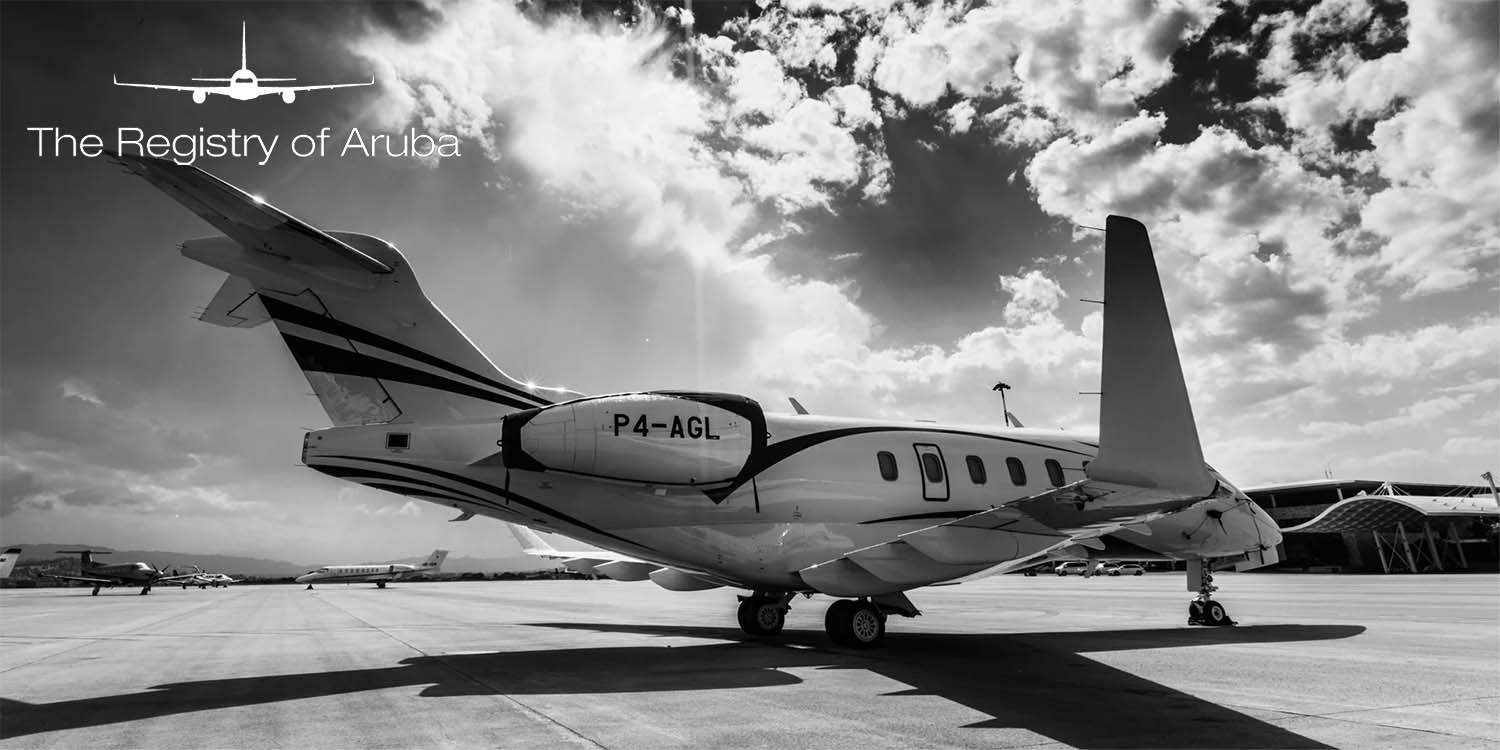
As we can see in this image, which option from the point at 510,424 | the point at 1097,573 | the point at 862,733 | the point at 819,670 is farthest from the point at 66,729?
the point at 1097,573

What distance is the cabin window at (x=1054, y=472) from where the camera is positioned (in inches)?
565

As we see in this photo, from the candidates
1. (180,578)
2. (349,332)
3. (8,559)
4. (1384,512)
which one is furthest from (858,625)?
(180,578)

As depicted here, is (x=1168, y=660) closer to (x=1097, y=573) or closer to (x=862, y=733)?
(x=862, y=733)

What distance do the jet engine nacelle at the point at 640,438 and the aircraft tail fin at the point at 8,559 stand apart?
150 ft

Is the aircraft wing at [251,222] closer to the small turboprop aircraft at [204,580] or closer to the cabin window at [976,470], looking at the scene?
the cabin window at [976,470]

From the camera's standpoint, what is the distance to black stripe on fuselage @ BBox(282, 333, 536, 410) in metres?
10.6

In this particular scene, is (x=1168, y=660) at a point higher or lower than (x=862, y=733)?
lower

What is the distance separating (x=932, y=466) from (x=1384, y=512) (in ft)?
175

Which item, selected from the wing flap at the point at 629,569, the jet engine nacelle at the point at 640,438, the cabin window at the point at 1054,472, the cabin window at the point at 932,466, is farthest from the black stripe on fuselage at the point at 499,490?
the cabin window at the point at 1054,472

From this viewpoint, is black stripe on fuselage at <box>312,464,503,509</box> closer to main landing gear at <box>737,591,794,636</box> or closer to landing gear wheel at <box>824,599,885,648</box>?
landing gear wheel at <box>824,599,885,648</box>

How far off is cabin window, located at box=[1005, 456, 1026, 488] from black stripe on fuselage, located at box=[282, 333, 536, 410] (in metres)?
8.93

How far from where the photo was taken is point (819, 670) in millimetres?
9359

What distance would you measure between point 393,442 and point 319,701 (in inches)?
141

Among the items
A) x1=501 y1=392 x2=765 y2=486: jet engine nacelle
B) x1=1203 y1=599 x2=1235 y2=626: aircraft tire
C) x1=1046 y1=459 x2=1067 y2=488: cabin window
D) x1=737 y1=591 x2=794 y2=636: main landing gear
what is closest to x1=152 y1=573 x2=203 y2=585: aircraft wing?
x1=737 y1=591 x2=794 y2=636: main landing gear
